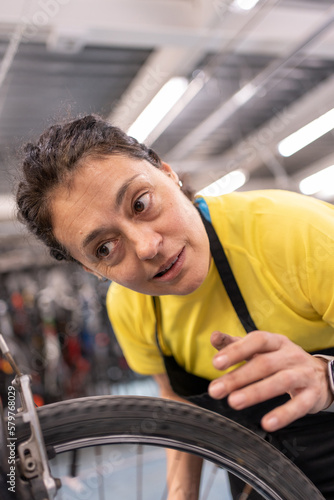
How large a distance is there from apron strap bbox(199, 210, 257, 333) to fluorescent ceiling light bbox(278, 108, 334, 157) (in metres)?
3.44

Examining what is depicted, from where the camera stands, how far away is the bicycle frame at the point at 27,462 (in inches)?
21.1

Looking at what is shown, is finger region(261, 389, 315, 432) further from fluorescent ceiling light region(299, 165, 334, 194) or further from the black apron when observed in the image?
fluorescent ceiling light region(299, 165, 334, 194)

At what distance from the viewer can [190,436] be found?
643mm

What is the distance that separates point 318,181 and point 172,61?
3.28 metres

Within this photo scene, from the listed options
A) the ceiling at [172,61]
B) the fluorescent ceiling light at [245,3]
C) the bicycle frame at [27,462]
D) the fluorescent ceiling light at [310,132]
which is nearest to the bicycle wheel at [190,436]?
the bicycle frame at [27,462]

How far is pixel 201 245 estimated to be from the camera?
829 mm

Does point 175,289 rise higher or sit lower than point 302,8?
lower

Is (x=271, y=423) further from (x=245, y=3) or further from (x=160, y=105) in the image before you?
(x=160, y=105)

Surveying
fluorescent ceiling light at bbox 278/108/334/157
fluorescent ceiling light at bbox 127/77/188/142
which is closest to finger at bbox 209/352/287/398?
fluorescent ceiling light at bbox 127/77/188/142

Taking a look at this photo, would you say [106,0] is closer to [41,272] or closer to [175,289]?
[175,289]

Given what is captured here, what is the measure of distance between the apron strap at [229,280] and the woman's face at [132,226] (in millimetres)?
48

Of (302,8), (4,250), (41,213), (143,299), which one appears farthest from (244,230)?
(4,250)

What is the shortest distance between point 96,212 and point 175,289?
20cm

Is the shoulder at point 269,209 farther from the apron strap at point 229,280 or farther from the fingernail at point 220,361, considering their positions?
the fingernail at point 220,361
